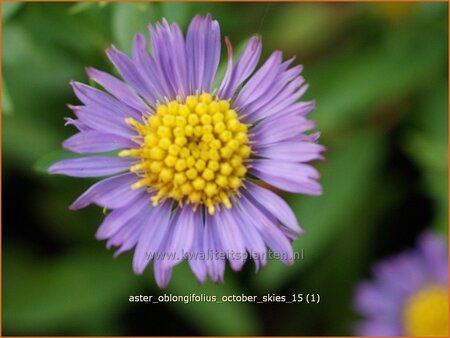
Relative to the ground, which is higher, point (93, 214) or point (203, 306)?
point (93, 214)

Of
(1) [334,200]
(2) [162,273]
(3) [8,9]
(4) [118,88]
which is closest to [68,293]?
(1) [334,200]

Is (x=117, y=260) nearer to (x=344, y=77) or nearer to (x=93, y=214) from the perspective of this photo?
(x=93, y=214)

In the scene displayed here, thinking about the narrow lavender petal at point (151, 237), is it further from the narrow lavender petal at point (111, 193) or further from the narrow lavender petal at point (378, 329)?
the narrow lavender petal at point (378, 329)

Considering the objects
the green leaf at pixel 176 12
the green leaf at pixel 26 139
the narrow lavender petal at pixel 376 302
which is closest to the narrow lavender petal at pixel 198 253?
the green leaf at pixel 176 12

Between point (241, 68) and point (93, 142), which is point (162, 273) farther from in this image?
point (241, 68)

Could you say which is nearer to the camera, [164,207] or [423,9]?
[164,207]

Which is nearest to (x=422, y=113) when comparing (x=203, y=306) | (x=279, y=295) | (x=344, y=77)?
(x=344, y=77)

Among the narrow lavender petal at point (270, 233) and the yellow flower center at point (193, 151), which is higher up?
the yellow flower center at point (193, 151)
